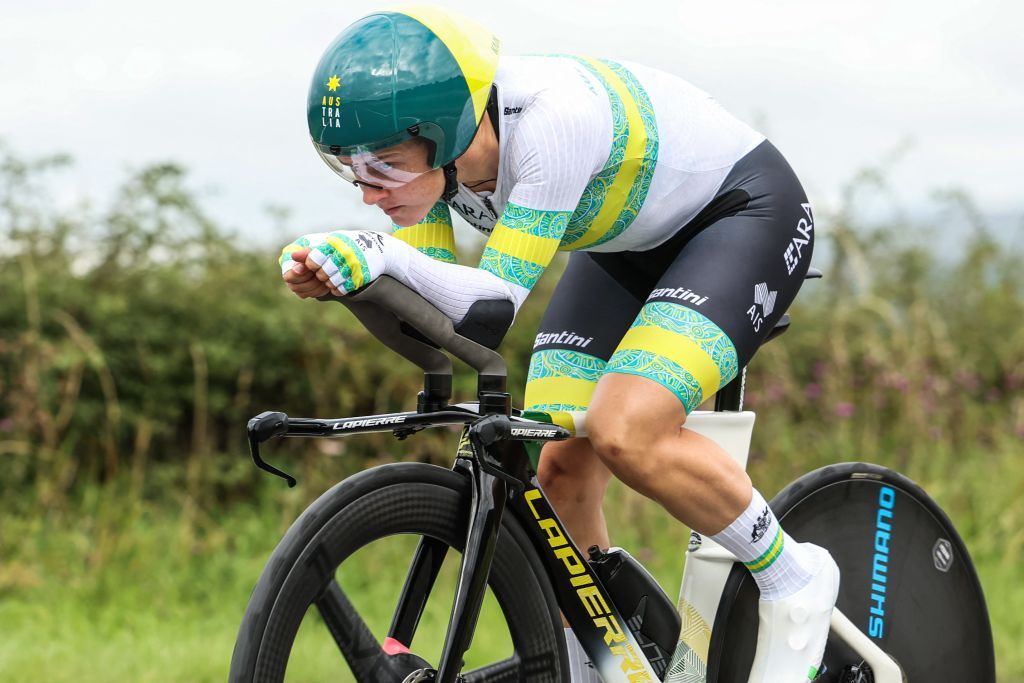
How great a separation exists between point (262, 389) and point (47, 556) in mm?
1358

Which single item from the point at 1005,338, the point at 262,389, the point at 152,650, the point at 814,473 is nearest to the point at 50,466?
the point at 262,389

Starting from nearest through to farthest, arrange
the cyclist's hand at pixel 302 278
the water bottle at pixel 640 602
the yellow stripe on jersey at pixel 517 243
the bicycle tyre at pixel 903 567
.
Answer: the cyclist's hand at pixel 302 278 < the yellow stripe on jersey at pixel 517 243 < the water bottle at pixel 640 602 < the bicycle tyre at pixel 903 567

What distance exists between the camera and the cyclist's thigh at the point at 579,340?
10.4 feet

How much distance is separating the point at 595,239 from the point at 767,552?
2.82 ft

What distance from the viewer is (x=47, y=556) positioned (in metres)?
5.20

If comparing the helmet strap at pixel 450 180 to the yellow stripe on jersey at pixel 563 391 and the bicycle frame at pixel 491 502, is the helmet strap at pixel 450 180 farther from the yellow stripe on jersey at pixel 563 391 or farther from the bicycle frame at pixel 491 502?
the yellow stripe on jersey at pixel 563 391

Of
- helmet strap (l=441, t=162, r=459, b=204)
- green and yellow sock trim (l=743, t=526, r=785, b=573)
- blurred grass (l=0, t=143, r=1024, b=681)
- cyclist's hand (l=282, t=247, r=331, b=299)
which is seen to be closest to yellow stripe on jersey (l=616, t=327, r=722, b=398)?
green and yellow sock trim (l=743, t=526, r=785, b=573)

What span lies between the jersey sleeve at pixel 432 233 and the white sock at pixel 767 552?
93 cm

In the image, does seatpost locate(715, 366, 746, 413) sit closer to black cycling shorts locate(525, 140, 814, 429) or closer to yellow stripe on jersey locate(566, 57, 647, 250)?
black cycling shorts locate(525, 140, 814, 429)

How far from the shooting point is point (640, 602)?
3.05 metres

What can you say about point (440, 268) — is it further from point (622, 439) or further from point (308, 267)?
point (622, 439)

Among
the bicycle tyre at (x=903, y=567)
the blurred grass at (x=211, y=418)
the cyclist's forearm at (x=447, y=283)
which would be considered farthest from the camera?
the blurred grass at (x=211, y=418)

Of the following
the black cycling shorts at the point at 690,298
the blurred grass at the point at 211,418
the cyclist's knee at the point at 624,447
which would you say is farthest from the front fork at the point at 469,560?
the blurred grass at the point at 211,418

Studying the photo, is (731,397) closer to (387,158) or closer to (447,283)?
(447,283)
